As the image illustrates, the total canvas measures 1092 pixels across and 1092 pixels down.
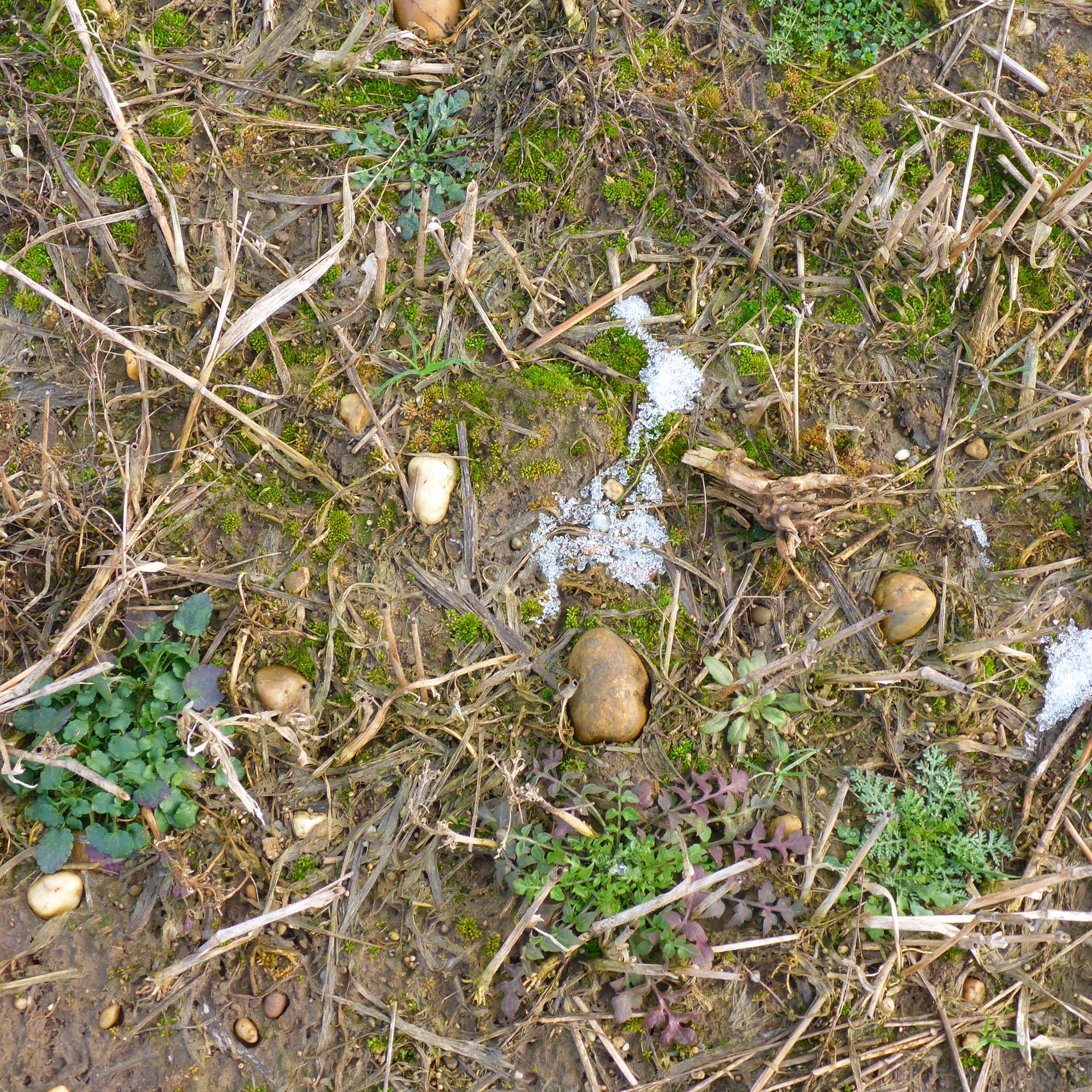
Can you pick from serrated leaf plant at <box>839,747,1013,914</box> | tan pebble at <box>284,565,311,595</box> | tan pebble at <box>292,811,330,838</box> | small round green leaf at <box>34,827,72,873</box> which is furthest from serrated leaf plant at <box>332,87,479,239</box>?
serrated leaf plant at <box>839,747,1013,914</box>

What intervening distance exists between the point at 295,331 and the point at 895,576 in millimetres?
2576

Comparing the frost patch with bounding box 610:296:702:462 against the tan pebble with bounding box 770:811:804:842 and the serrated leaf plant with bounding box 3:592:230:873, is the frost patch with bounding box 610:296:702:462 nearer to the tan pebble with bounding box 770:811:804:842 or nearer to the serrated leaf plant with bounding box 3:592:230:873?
the tan pebble with bounding box 770:811:804:842

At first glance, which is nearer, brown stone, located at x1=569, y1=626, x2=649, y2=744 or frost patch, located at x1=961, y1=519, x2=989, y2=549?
brown stone, located at x1=569, y1=626, x2=649, y2=744

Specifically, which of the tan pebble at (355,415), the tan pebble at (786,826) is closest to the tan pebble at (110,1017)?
the tan pebble at (355,415)

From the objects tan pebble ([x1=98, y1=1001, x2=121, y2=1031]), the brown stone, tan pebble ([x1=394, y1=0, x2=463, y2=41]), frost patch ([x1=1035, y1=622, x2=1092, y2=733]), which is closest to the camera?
tan pebble ([x1=98, y1=1001, x2=121, y2=1031])

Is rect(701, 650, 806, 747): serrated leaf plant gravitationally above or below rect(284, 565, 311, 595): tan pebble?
below

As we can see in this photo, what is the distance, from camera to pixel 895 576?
3.16 meters

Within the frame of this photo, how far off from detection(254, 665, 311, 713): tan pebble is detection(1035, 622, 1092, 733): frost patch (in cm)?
288

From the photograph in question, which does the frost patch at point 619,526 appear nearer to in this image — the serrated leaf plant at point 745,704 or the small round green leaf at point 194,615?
the serrated leaf plant at point 745,704

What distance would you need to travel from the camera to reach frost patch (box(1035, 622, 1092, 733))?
3178mm

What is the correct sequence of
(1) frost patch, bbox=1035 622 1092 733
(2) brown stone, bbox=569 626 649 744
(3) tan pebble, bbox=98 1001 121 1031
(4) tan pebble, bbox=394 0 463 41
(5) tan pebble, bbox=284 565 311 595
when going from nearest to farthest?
1. (3) tan pebble, bbox=98 1001 121 1031
2. (2) brown stone, bbox=569 626 649 744
3. (5) tan pebble, bbox=284 565 311 595
4. (1) frost patch, bbox=1035 622 1092 733
5. (4) tan pebble, bbox=394 0 463 41

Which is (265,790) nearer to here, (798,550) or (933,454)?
(798,550)

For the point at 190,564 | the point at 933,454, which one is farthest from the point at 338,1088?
the point at 933,454

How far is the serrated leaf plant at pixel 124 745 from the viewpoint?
9.27ft
